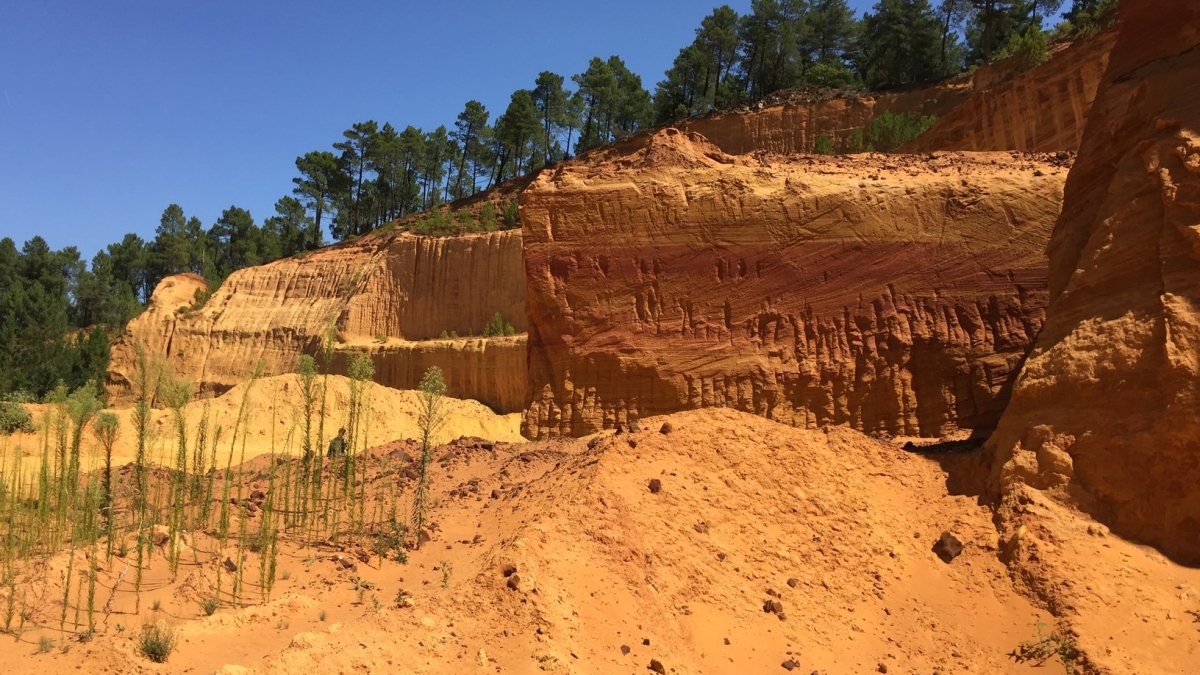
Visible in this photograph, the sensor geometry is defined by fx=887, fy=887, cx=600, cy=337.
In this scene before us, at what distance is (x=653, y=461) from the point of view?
9398 mm

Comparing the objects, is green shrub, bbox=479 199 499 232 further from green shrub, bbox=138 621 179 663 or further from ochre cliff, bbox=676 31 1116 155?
green shrub, bbox=138 621 179 663

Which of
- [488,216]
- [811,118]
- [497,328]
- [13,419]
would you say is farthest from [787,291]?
[488,216]

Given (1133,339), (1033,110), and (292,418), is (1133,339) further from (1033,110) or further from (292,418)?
(1033,110)

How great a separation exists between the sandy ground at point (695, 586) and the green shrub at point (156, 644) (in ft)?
0.40

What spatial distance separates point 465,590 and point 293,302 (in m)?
42.2

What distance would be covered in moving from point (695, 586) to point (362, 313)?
3765cm

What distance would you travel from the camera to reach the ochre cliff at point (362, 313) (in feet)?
127

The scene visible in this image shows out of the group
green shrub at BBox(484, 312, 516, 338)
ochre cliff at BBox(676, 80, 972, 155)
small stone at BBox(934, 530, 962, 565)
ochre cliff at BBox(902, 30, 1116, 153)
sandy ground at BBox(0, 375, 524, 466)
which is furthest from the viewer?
ochre cliff at BBox(676, 80, 972, 155)

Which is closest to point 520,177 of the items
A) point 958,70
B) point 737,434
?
point 958,70

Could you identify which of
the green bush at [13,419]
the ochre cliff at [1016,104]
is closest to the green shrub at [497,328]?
the ochre cliff at [1016,104]

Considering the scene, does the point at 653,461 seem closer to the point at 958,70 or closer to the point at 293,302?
the point at 293,302

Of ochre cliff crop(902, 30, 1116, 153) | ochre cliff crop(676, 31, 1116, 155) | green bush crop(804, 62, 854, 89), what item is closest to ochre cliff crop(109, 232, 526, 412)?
ochre cliff crop(676, 31, 1116, 155)

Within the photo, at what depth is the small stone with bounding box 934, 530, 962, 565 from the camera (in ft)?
A: 28.1

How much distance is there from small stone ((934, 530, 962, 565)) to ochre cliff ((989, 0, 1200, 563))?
24.6 inches
